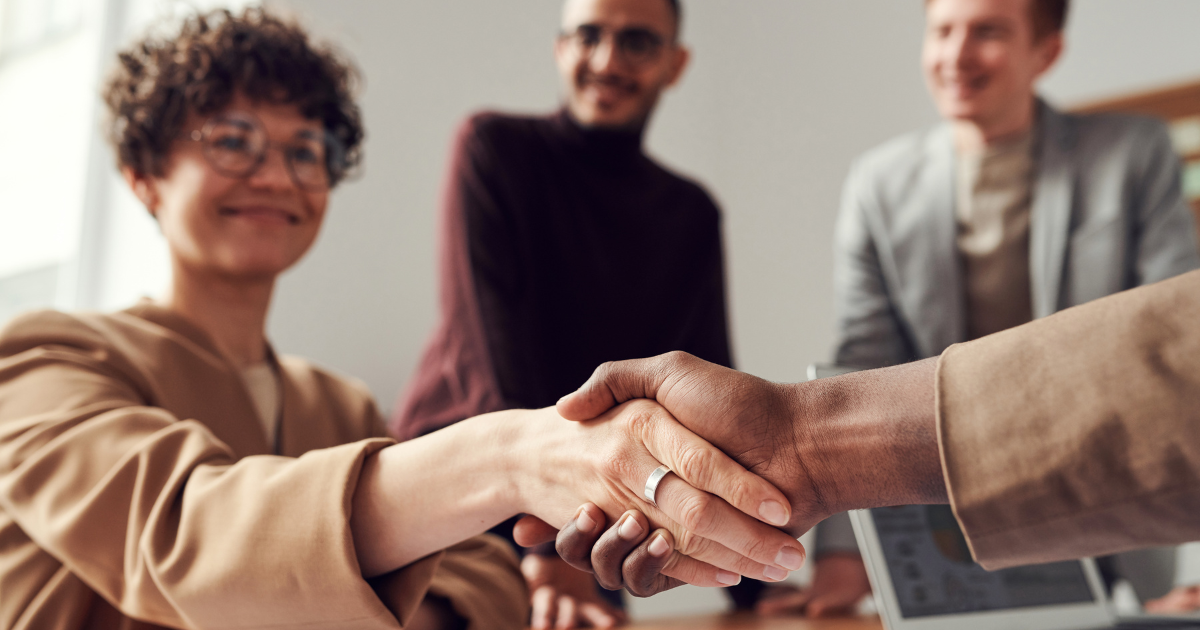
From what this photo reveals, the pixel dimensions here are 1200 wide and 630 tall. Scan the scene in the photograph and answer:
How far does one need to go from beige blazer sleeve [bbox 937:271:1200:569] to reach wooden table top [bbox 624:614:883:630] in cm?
56

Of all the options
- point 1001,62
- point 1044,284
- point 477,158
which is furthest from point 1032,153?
point 477,158

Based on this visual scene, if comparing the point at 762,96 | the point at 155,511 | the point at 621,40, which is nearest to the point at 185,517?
the point at 155,511

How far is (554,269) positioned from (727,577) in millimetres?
1094

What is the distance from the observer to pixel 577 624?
3.79ft

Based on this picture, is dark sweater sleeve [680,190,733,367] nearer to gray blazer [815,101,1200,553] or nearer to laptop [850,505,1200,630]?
gray blazer [815,101,1200,553]

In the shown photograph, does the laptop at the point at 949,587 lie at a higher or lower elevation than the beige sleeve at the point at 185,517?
lower

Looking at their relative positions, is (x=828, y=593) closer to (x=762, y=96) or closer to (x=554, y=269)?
(x=554, y=269)

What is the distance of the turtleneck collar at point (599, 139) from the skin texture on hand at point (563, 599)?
89 centimetres

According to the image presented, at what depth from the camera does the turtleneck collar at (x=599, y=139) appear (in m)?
1.85

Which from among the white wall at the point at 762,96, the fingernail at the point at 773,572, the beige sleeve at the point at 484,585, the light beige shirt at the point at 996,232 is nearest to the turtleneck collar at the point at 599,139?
the white wall at the point at 762,96

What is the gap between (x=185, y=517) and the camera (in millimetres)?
658

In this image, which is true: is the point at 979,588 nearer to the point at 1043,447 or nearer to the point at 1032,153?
the point at 1043,447

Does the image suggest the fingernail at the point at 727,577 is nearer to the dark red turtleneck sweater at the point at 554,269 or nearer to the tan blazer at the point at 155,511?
the tan blazer at the point at 155,511

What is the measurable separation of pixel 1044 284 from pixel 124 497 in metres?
1.55
